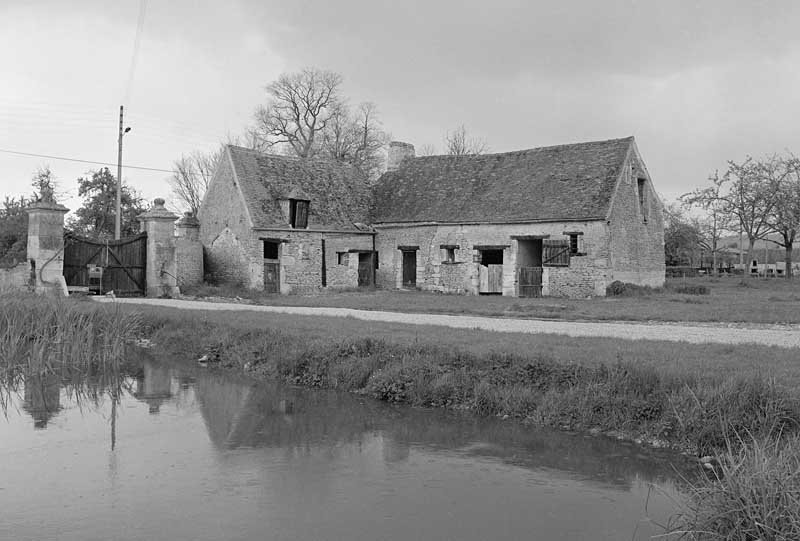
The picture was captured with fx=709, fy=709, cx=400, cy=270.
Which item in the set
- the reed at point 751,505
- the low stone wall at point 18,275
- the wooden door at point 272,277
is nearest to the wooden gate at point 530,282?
the wooden door at point 272,277

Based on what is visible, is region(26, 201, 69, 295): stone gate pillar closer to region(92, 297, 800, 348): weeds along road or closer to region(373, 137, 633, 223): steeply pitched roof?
region(92, 297, 800, 348): weeds along road

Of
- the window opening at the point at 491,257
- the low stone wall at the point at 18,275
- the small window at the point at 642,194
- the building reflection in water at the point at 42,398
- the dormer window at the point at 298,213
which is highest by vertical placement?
the small window at the point at 642,194

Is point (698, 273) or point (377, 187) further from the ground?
point (377, 187)

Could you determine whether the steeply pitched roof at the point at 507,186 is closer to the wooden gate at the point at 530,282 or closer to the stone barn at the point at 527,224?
the stone barn at the point at 527,224

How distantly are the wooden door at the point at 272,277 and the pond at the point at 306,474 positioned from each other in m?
17.4

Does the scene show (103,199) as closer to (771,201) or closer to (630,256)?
(630,256)

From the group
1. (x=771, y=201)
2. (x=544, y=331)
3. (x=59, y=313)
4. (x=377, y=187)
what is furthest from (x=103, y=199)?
(x=771, y=201)

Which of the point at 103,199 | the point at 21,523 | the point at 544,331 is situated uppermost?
the point at 103,199

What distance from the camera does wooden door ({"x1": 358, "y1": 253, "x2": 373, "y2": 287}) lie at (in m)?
30.8

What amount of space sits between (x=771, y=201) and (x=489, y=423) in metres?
38.0

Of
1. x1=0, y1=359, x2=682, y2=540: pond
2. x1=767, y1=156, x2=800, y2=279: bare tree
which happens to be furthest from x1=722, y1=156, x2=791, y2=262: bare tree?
x1=0, y1=359, x2=682, y2=540: pond

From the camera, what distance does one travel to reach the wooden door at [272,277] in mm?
27719

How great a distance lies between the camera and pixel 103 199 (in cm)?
3669

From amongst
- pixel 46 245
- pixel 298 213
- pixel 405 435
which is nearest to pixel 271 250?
pixel 298 213
